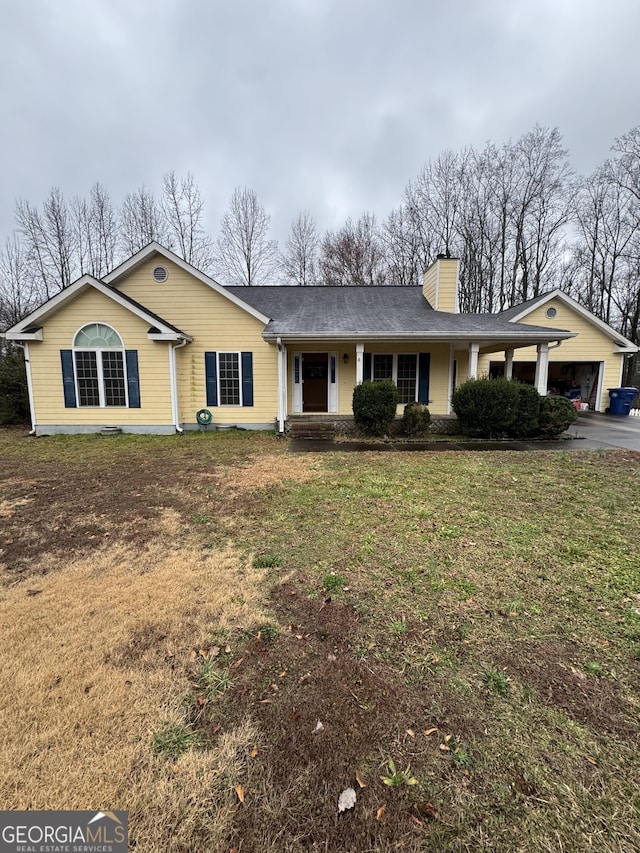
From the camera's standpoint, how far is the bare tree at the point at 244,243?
24.2 m

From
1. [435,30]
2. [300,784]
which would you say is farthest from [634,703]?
[435,30]

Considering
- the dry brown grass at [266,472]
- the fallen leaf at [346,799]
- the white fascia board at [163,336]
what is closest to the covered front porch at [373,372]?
the white fascia board at [163,336]

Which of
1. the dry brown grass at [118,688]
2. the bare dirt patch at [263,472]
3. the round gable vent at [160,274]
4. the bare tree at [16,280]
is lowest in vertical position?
the dry brown grass at [118,688]

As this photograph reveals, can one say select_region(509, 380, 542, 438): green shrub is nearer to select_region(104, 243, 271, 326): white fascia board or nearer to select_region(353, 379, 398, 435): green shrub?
select_region(353, 379, 398, 435): green shrub

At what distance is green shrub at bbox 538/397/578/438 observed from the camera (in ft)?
32.3

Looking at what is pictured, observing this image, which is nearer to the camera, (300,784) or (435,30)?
(300,784)

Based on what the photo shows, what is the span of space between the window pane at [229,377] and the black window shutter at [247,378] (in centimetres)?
17

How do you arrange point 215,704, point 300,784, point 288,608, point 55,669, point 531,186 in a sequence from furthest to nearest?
point 531,186
point 288,608
point 55,669
point 215,704
point 300,784

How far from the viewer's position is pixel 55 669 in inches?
87.4

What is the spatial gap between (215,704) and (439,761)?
3.74 feet

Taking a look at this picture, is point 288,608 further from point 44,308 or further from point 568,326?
point 568,326

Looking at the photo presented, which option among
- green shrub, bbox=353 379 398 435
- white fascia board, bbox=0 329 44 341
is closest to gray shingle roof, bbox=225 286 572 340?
green shrub, bbox=353 379 398 435

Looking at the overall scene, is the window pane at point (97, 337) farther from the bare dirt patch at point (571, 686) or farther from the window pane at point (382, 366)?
the bare dirt patch at point (571, 686)

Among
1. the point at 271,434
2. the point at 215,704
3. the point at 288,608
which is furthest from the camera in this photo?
the point at 271,434
